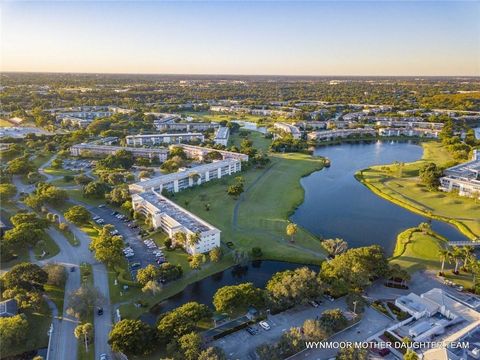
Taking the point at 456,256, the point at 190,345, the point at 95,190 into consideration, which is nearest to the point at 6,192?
the point at 95,190

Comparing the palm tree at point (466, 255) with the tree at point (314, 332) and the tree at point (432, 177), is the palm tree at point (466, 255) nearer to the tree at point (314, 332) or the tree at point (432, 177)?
the tree at point (314, 332)

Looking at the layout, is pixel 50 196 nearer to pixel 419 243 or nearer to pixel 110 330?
pixel 110 330

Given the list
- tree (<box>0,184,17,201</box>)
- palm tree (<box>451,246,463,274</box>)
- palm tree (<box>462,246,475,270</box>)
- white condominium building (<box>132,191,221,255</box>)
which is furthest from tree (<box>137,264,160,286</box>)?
tree (<box>0,184,17,201</box>)

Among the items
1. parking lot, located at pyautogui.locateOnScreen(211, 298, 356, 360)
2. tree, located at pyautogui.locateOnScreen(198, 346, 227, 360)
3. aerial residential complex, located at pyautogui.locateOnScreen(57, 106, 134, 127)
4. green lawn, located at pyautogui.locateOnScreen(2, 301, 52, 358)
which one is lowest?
green lawn, located at pyautogui.locateOnScreen(2, 301, 52, 358)

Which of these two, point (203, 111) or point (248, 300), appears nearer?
point (248, 300)

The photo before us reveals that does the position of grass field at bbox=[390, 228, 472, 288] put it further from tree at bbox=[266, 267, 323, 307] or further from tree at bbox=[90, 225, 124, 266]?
tree at bbox=[90, 225, 124, 266]

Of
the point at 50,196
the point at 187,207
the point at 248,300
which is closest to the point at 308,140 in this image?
the point at 187,207
